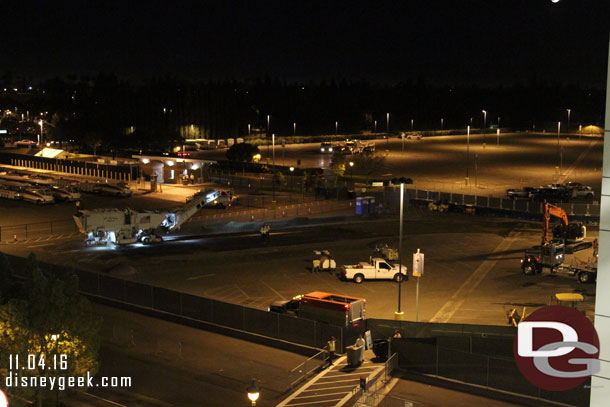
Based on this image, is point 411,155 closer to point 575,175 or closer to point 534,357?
point 575,175

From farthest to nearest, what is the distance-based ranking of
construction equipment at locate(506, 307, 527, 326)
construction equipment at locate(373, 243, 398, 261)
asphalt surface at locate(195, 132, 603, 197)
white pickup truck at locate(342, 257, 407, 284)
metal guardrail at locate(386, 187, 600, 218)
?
asphalt surface at locate(195, 132, 603, 197) < metal guardrail at locate(386, 187, 600, 218) < construction equipment at locate(373, 243, 398, 261) < white pickup truck at locate(342, 257, 407, 284) < construction equipment at locate(506, 307, 527, 326)

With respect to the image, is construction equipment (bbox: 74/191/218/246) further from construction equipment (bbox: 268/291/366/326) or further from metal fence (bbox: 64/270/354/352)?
Result: construction equipment (bbox: 268/291/366/326)

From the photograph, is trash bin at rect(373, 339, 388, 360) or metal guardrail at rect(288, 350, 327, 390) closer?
metal guardrail at rect(288, 350, 327, 390)

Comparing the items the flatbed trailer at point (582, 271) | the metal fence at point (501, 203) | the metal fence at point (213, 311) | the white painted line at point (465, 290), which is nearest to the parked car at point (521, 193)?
the metal fence at point (501, 203)

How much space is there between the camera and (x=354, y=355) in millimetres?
22844

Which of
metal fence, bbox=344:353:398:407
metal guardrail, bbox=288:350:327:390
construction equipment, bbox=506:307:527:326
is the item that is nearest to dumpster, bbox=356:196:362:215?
construction equipment, bbox=506:307:527:326

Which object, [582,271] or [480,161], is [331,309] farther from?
[480,161]

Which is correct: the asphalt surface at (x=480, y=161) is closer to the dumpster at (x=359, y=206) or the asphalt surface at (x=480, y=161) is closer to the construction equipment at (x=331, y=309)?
the dumpster at (x=359, y=206)

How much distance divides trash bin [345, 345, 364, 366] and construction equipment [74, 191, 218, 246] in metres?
24.0

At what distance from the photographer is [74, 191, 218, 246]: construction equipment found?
42562mm

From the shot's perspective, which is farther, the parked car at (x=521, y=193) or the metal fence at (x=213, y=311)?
the parked car at (x=521, y=193)

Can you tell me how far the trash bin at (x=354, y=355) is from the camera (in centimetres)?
2281

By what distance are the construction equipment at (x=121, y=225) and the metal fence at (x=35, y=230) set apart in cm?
393

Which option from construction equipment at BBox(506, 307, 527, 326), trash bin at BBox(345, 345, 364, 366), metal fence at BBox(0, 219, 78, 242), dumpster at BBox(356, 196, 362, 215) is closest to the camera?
trash bin at BBox(345, 345, 364, 366)
